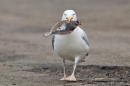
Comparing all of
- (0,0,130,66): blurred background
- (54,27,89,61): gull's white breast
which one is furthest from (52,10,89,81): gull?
(0,0,130,66): blurred background

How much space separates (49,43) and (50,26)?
5625 millimetres

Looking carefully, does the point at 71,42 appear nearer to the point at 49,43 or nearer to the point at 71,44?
the point at 71,44

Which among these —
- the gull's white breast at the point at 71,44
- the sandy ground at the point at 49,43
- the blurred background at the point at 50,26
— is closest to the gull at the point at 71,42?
the gull's white breast at the point at 71,44

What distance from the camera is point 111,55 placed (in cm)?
1141

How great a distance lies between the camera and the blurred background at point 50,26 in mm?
11455

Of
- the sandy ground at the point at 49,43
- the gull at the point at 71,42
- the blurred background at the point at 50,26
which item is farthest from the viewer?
the blurred background at the point at 50,26

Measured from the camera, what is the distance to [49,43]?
14.4 metres

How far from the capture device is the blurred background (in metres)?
11.5

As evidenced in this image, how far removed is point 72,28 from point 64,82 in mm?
908

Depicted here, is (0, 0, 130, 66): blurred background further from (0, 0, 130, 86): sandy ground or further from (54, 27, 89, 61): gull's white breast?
(54, 27, 89, 61): gull's white breast

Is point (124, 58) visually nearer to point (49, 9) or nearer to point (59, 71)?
point (59, 71)

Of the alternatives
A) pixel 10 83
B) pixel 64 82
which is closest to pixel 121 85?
pixel 64 82

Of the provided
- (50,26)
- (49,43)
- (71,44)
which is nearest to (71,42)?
(71,44)

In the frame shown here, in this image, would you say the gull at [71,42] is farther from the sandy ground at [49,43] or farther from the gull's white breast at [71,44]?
the sandy ground at [49,43]
